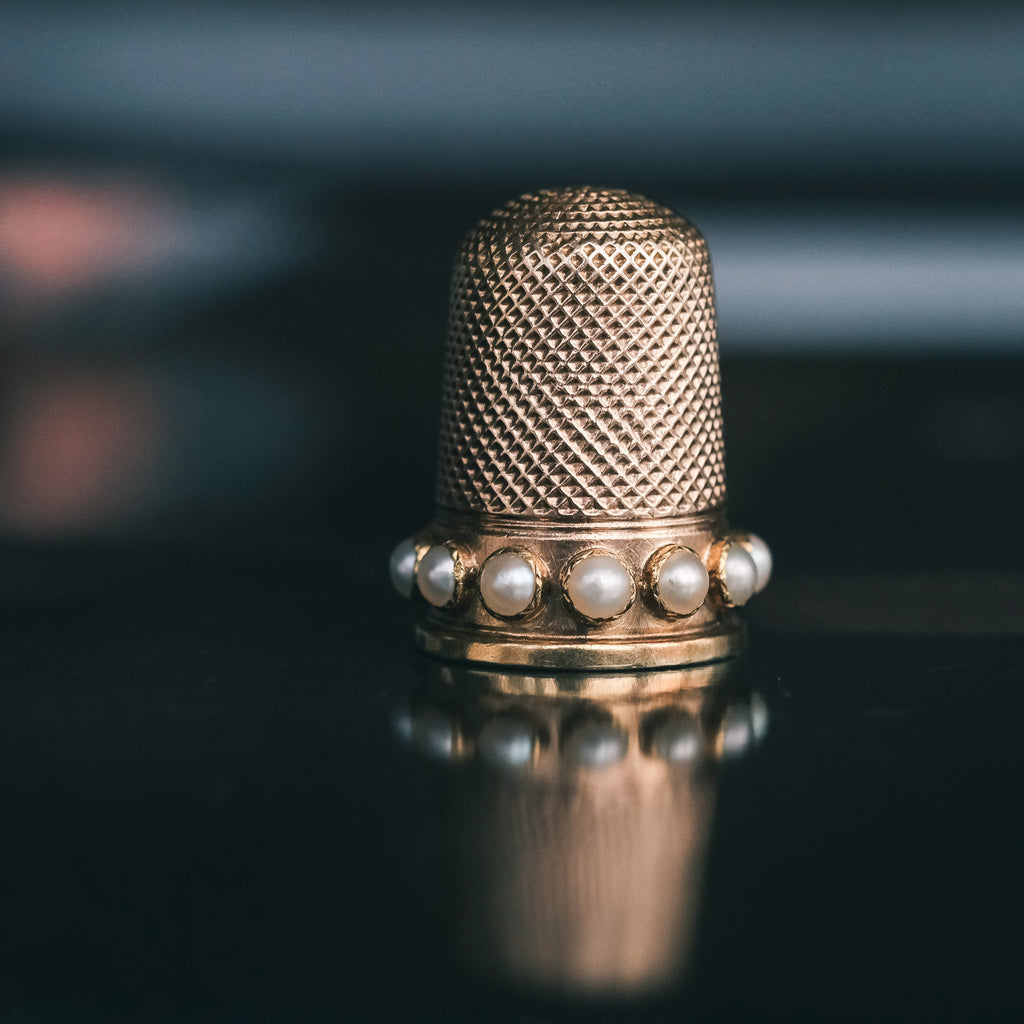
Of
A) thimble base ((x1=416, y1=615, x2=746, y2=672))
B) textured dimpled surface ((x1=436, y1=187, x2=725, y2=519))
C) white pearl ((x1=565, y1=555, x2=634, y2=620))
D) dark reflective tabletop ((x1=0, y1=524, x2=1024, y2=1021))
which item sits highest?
textured dimpled surface ((x1=436, y1=187, x2=725, y2=519))

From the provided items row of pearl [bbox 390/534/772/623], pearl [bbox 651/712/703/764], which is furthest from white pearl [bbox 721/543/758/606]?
pearl [bbox 651/712/703/764]

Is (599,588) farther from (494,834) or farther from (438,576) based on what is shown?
(494,834)

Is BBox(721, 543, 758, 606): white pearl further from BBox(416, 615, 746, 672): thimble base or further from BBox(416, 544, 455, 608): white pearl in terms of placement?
BBox(416, 544, 455, 608): white pearl

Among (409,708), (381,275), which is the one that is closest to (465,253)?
(409,708)

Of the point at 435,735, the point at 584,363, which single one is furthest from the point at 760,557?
the point at 435,735

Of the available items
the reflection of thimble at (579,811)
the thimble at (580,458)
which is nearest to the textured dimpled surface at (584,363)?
the thimble at (580,458)

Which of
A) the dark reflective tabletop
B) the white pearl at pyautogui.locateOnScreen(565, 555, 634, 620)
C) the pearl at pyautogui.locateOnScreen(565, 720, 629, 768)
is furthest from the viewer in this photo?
the white pearl at pyautogui.locateOnScreen(565, 555, 634, 620)
